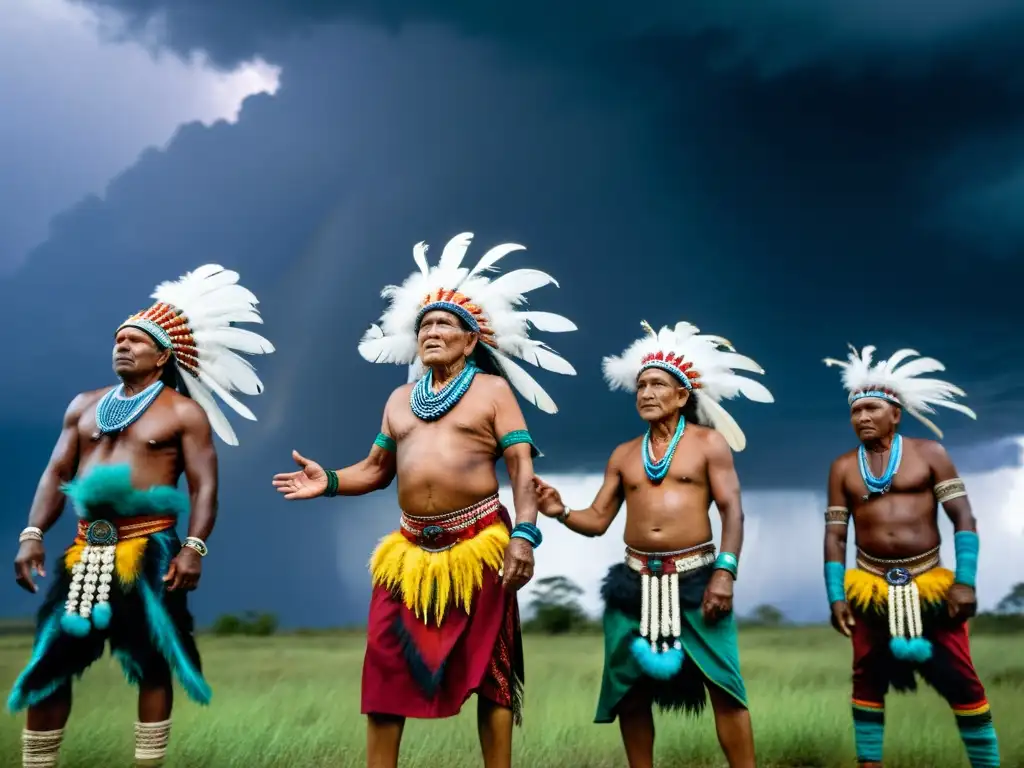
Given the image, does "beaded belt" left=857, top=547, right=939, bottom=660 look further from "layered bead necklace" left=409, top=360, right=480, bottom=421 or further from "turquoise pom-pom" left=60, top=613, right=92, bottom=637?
"turquoise pom-pom" left=60, top=613, right=92, bottom=637

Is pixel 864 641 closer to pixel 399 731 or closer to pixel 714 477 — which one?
pixel 714 477

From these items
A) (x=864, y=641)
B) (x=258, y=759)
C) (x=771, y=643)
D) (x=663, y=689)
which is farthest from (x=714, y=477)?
(x=771, y=643)

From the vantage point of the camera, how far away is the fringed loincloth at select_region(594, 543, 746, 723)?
406cm

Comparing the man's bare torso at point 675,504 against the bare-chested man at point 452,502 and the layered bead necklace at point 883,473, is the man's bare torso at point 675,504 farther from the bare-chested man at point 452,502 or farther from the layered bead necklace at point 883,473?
the layered bead necklace at point 883,473

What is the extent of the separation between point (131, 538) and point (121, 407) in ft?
1.96

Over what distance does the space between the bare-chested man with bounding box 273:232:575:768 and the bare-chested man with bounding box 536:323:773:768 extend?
433mm

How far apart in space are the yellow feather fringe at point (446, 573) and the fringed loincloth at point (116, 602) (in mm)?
1062

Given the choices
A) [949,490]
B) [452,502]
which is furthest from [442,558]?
[949,490]

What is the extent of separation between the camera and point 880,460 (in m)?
4.94

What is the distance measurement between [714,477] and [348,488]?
63.0 inches

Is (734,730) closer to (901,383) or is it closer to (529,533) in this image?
(529,533)

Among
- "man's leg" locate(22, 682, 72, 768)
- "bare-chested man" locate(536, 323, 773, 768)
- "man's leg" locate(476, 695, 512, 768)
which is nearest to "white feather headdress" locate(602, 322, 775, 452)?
"bare-chested man" locate(536, 323, 773, 768)

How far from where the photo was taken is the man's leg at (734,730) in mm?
4016

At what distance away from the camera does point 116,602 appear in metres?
4.09
